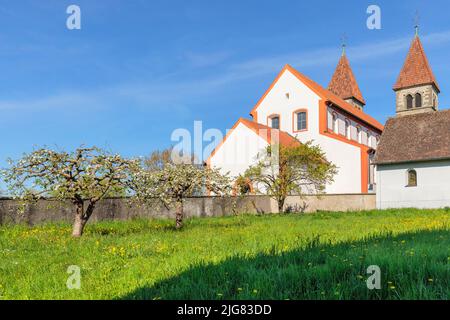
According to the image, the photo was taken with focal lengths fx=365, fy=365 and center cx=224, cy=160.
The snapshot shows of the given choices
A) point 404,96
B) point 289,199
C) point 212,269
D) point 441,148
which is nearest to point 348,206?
point 289,199

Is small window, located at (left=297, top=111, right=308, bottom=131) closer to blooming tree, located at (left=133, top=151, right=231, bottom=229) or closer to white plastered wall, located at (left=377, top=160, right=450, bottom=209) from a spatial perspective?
white plastered wall, located at (left=377, top=160, right=450, bottom=209)

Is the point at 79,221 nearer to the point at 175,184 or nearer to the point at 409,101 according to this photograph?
the point at 175,184

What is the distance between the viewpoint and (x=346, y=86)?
185ft

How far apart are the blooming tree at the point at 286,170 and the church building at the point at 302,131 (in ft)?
6.83

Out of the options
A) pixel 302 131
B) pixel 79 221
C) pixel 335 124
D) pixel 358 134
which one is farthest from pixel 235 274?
pixel 358 134

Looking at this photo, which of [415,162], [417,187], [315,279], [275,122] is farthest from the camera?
[275,122]

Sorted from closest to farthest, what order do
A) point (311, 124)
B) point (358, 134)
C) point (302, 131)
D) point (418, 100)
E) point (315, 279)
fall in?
point (315, 279), point (311, 124), point (302, 131), point (358, 134), point (418, 100)

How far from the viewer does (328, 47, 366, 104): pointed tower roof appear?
183ft

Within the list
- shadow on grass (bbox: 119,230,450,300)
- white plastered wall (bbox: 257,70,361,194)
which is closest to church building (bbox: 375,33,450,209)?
white plastered wall (bbox: 257,70,361,194)

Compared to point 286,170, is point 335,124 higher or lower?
higher

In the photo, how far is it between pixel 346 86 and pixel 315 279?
5598 cm

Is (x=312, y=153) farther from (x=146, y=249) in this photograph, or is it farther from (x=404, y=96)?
(x=404, y=96)

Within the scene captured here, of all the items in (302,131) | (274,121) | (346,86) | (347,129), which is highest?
Result: (346,86)

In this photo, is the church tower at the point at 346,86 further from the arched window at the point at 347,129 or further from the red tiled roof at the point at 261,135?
the red tiled roof at the point at 261,135
